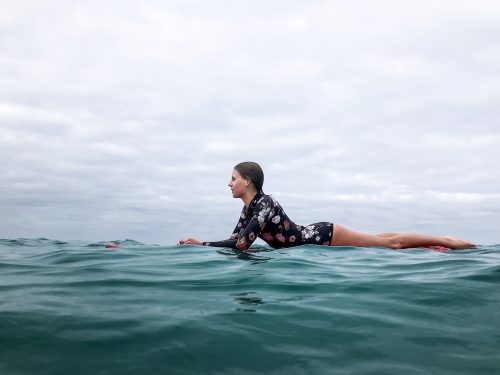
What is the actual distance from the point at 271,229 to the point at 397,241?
278cm

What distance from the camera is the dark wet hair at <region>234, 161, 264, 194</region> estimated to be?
858cm

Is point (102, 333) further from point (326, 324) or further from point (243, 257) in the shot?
point (243, 257)

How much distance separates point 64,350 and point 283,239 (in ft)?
19.9

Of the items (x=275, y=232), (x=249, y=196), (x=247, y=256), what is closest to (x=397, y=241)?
(x=275, y=232)

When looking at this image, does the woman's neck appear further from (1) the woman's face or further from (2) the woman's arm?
(2) the woman's arm

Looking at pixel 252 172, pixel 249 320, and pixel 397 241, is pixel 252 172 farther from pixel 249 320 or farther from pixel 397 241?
pixel 249 320

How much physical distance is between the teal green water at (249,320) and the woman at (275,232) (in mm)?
2066

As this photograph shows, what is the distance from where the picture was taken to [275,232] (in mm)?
8625

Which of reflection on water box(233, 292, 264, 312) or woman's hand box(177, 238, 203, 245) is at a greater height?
woman's hand box(177, 238, 203, 245)

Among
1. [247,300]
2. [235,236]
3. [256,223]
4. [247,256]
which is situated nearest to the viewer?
[247,300]

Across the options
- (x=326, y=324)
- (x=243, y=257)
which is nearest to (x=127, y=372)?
(x=326, y=324)

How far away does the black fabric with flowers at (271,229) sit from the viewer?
7.95m

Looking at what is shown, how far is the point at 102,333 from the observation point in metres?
3.31

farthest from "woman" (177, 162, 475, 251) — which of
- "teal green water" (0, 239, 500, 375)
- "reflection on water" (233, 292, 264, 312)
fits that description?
"reflection on water" (233, 292, 264, 312)
